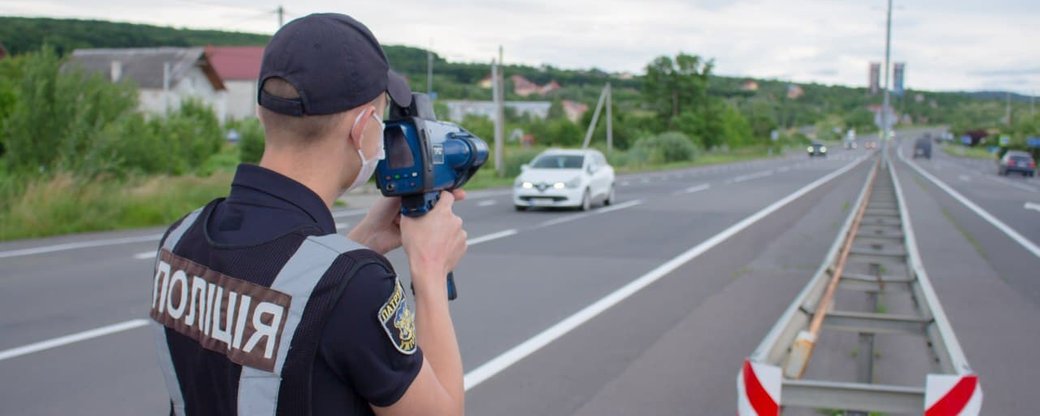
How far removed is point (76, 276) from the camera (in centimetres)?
1170

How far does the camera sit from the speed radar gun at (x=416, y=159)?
2.00m

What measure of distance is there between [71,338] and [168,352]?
7.03m

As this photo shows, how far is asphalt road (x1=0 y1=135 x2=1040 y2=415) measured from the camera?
21.5 ft

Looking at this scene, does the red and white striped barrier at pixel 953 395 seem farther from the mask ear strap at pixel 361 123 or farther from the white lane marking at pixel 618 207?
the white lane marking at pixel 618 207

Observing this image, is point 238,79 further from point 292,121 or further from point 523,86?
point 292,121

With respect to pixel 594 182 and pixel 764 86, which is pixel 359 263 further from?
pixel 764 86

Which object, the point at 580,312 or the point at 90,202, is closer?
the point at 580,312

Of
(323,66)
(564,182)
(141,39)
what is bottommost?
(564,182)

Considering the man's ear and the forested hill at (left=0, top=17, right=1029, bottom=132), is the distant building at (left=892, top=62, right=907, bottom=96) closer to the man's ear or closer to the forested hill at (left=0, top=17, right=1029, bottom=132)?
the forested hill at (left=0, top=17, right=1029, bottom=132)

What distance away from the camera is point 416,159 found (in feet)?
6.56

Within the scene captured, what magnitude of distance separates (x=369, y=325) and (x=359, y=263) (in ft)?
0.35

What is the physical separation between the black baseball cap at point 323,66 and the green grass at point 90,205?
15.8 m

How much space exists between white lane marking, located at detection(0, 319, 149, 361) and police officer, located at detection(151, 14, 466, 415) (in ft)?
21.4

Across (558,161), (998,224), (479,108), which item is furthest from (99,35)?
(998,224)
